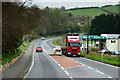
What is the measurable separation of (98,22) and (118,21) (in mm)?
8547

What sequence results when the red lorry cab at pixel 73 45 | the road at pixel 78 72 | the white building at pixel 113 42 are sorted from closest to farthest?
the road at pixel 78 72
the red lorry cab at pixel 73 45
the white building at pixel 113 42

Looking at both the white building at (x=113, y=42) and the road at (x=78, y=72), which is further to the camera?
the white building at (x=113, y=42)

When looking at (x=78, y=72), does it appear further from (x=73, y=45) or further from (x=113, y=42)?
(x=113, y=42)

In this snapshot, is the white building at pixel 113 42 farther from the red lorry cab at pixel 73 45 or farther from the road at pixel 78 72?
the road at pixel 78 72

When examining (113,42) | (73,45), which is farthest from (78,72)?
(113,42)

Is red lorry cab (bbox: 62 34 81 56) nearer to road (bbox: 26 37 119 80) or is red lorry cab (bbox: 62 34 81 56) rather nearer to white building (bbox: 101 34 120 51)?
road (bbox: 26 37 119 80)

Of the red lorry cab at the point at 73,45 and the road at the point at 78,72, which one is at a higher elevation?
the red lorry cab at the point at 73,45

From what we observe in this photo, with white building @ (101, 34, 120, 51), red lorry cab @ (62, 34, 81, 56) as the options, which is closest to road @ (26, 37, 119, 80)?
red lorry cab @ (62, 34, 81, 56)

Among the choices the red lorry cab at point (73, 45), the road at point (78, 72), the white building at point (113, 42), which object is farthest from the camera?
the white building at point (113, 42)

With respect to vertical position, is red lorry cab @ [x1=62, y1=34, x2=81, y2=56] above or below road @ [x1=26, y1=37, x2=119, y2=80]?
above

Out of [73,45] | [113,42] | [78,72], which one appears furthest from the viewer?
[113,42]

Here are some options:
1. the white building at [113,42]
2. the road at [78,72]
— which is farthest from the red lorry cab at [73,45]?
the white building at [113,42]

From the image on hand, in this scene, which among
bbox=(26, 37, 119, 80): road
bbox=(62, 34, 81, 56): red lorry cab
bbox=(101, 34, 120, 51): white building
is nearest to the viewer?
bbox=(26, 37, 119, 80): road

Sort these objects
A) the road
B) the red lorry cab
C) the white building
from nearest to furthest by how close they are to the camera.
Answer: the road → the red lorry cab → the white building
